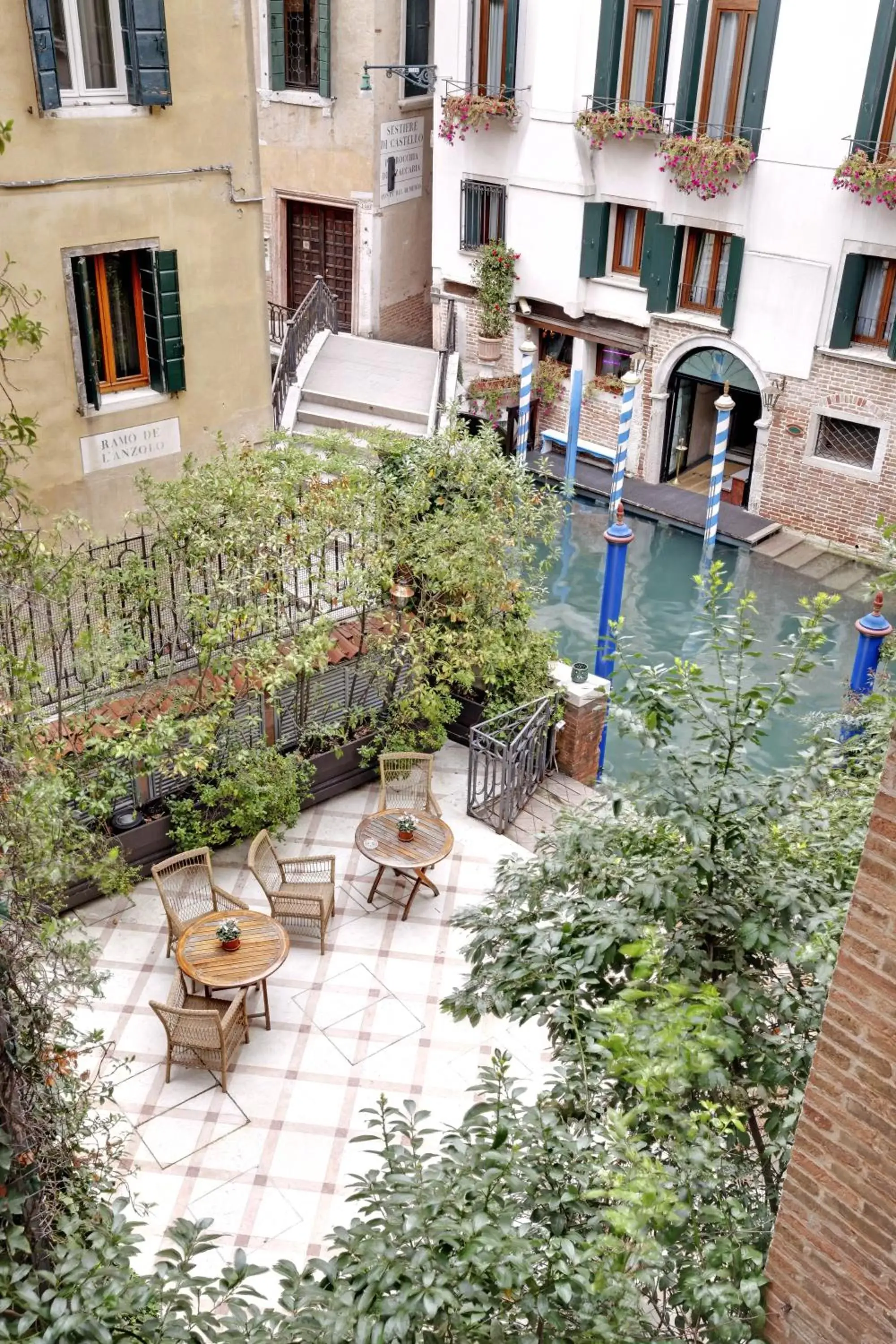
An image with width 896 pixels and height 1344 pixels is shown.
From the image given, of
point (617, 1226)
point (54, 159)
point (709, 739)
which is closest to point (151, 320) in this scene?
point (54, 159)

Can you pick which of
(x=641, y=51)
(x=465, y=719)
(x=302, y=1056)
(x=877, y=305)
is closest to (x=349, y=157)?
(x=641, y=51)

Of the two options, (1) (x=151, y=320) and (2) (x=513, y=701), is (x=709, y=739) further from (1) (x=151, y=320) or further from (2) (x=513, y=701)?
(1) (x=151, y=320)

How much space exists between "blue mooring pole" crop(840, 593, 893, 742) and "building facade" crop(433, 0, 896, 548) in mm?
6200

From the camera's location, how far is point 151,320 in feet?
33.8

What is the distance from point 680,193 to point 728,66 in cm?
170

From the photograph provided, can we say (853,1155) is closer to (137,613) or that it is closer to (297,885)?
(297,885)

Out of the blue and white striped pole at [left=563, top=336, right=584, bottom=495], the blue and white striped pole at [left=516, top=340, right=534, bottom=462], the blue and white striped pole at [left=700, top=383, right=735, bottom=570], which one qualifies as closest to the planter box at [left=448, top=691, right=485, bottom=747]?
the blue and white striped pole at [left=700, top=383, right=735, bottom=570]

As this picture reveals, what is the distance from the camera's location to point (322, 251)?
829 inches

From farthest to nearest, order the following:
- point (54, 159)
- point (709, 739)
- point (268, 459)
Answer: point (268, 459)
point (54, 159)
point (709, 739)

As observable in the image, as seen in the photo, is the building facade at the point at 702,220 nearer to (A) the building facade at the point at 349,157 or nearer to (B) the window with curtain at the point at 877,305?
(B) the window with curtain at the point at 877,305

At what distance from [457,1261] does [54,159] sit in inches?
329

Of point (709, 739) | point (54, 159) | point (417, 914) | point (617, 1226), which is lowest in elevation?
point (417, 914)

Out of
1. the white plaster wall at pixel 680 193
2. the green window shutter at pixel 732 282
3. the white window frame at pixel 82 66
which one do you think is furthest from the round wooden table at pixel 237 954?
the green window shutter at pixel 732 282

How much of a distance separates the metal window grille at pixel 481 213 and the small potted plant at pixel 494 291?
0.20 meters
